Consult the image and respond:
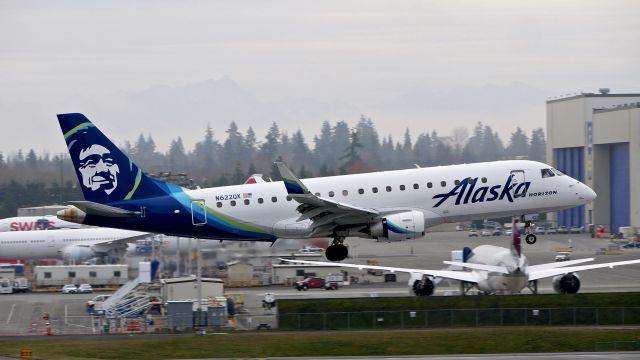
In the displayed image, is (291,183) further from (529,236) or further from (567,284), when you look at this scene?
(567,284)

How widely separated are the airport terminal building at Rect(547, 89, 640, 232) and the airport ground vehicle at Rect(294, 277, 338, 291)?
62667 mm

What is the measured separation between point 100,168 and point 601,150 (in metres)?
100

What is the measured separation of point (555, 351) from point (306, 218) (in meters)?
15.2

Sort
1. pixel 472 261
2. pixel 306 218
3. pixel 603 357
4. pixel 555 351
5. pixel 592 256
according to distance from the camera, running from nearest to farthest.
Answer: pixel 603 357 < pixel 555 351 < pixel 306 218 < pixel 472 261 < pixel 592 256

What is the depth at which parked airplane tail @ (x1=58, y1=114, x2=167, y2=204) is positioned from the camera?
59.9 metres

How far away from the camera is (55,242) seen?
105m

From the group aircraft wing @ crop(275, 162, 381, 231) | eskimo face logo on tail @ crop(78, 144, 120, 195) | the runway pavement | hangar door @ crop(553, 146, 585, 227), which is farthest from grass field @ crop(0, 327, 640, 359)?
hangar door @ crop(553, 146, 585, 227)

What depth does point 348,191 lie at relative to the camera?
59.4 m

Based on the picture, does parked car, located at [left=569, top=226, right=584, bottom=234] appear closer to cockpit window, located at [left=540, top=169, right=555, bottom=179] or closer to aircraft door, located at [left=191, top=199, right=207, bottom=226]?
cockpit window, located at [left=540, top=169, right=555, bottom=179]

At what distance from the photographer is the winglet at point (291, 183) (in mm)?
54984

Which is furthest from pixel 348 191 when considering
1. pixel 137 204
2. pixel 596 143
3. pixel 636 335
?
pixel 596 143

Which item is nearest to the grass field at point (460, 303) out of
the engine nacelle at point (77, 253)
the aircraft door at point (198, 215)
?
the aircraft door at point (198, 215)

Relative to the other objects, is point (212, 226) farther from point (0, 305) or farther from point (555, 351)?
point (0, 305)

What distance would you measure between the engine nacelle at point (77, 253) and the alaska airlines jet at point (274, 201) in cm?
4292
